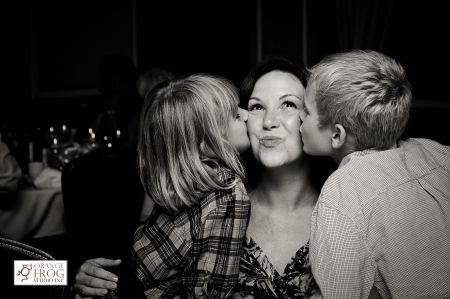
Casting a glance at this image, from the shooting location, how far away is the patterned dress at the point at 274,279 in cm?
145

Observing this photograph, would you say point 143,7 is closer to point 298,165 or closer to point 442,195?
point 298,165

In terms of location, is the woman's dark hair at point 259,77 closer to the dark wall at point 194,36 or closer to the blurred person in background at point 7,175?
the blurred person in background at point 7,175

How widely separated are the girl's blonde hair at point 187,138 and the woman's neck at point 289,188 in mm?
172

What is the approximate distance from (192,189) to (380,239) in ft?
2.05

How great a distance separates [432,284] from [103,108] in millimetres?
4734

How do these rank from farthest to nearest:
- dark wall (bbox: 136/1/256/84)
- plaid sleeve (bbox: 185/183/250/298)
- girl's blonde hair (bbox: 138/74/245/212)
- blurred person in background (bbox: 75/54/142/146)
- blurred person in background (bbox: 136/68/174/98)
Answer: dark wall (bbox: 136/1/256/84), blurred person in background (bbox: 75/54/142/146), blurred person in background (bbox: 136/68/174/98), girl's blonde hair (bbox: 138/74/245/212), plaid sleeve (bbox: 185/183/250/298)

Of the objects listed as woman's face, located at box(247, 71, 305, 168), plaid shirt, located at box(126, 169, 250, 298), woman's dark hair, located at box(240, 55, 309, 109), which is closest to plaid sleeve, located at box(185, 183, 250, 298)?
plaid shirt, located at box(126, 169, 250, 298)

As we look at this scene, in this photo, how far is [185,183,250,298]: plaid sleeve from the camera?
54.5 inches

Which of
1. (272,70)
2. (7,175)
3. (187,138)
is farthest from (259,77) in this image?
(7,175)

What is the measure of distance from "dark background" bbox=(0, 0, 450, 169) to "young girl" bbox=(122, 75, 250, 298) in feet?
8.43

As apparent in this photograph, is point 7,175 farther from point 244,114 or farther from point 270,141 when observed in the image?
point 270,141

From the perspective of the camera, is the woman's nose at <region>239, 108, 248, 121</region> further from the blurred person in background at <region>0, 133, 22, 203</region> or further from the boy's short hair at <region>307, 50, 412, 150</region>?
the blurred person in background at <region>0, 133, 22, 203</region>

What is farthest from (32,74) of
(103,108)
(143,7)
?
(103,108)

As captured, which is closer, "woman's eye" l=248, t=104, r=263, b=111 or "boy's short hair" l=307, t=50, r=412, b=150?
"boy's short hair" l=307, t=50, r=412, b=150
